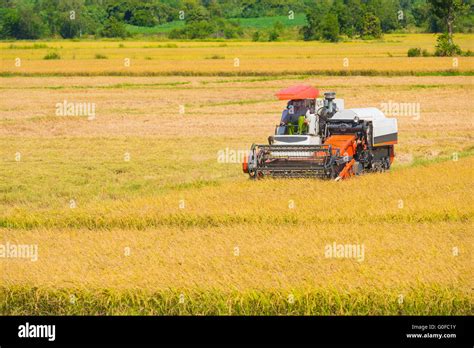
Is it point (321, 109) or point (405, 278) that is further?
point (321, 109)

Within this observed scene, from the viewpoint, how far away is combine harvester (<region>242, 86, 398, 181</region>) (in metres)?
18.0

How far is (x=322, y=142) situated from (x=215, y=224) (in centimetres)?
477

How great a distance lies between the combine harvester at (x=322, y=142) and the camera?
18.0 metres

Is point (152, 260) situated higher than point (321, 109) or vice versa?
point (321, 109)

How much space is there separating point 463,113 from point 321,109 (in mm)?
15069

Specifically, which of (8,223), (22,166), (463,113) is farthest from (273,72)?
(8,223)

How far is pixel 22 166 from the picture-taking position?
2214cm

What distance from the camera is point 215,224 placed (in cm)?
1491

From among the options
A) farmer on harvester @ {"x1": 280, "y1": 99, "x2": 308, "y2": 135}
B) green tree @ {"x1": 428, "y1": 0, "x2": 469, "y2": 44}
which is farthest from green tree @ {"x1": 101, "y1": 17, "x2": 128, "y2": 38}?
farmer on harvester @ {"x1": 280, "y1": 99, "x2": 308, "y2": 135}

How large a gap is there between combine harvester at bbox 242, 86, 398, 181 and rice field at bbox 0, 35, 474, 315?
446 mm

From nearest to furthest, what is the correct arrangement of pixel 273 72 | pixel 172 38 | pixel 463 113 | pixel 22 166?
pixel 22 166, pixel 463 113, pixel 273 72, pixel 172 38

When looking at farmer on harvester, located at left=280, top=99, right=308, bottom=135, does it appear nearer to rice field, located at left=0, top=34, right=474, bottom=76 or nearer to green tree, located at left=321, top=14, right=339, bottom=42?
rice field, located at left=0, top=34, right=474, bottom=76

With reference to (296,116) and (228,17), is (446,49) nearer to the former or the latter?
(296,116)
